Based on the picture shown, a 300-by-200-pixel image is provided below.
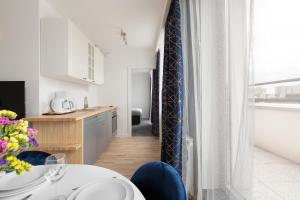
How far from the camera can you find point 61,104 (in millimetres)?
2580

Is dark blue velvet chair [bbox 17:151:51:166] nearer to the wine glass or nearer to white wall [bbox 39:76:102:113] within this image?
the wine glass

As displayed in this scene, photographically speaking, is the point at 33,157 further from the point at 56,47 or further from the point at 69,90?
the point at 69,90

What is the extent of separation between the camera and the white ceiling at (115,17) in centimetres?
261

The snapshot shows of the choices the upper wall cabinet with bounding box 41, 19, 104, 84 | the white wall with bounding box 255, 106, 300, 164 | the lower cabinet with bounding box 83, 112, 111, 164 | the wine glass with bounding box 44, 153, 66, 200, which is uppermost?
the upper wall cabinet with bounding box 41, 19, 104, 84

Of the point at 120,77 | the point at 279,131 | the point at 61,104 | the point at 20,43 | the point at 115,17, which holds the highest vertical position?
the point at 115,17

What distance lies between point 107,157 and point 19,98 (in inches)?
72.0

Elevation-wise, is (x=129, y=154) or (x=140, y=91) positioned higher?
(x=140, y=91)

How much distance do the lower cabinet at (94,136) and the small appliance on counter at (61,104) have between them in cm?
41

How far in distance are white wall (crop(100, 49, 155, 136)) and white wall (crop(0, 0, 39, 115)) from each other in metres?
2.73

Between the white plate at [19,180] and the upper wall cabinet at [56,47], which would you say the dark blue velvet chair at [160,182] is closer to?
the white plate at [19,180]

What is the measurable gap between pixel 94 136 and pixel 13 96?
1.24 m

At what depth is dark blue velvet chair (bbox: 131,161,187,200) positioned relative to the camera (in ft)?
2.59

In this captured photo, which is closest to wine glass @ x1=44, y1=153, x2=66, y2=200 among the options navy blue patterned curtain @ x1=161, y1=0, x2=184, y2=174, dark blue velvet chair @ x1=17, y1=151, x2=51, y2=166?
dark blue velvet chair @ x1=17, y1=151, x2=51, y2=166

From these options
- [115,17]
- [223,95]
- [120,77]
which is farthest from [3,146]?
[120,77]
